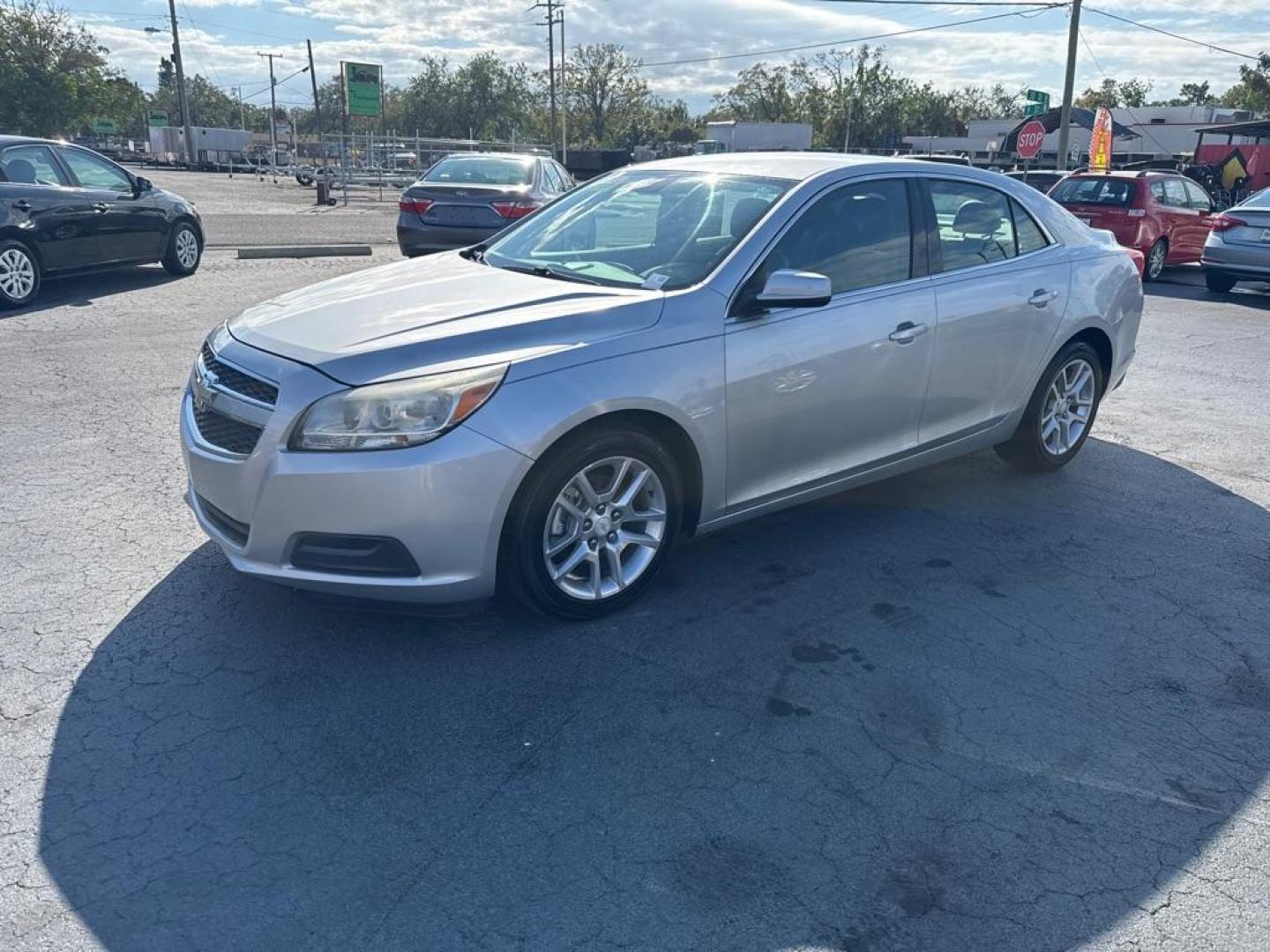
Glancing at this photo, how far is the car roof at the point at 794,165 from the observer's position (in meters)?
4.67

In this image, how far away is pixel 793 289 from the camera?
3.95m

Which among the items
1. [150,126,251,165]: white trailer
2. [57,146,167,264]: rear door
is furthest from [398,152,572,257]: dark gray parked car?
[150,126,251,165]: white trailer

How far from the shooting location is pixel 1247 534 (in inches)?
203

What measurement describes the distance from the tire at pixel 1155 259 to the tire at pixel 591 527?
1394 centimetres

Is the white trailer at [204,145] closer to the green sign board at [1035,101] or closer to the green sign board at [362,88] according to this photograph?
the green sign board at [362,88]

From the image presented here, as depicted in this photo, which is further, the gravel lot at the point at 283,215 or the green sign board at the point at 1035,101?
the green sign board at the point at 1035,101

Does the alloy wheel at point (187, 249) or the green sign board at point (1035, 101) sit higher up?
the green sign board at point (1035, 101)

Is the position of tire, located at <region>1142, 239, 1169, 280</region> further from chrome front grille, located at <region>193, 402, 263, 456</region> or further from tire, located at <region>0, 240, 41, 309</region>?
chrome front grille, located at <region>193, 402, 263, 456</region>

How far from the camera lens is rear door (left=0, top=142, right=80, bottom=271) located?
9664 millimetres

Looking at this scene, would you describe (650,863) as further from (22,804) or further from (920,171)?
(920,171)

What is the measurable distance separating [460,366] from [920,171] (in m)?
2.69

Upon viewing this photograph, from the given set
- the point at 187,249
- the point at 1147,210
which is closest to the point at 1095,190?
the point at 1147,210

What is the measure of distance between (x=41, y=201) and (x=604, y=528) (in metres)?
8.67

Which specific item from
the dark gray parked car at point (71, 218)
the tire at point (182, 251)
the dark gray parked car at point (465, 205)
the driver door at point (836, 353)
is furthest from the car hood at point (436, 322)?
the tire at point (182, 251)
